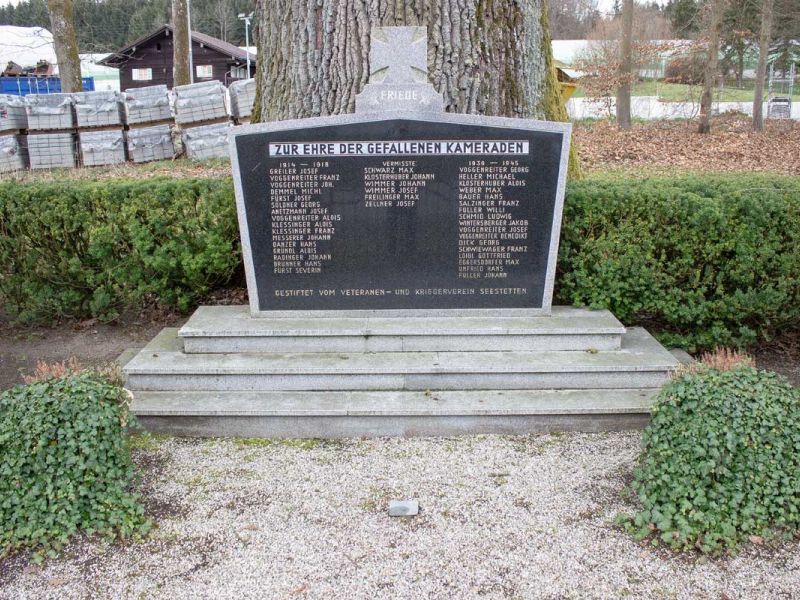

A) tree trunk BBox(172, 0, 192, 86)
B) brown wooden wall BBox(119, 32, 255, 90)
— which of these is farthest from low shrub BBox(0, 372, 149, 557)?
brown wooden wall BBox(119, 32, 255, 90)

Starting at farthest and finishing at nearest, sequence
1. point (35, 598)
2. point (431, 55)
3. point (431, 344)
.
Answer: point (431, 55), point (431, 344), point (35, 598)

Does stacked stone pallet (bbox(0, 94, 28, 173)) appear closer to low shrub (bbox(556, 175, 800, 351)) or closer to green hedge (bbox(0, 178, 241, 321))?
green hedge (bbox(0, 178, 241, 321))

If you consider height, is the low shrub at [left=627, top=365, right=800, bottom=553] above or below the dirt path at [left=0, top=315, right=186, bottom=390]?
above

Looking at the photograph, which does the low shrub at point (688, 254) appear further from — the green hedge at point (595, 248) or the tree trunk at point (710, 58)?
the tree trunk at point (710, 58)

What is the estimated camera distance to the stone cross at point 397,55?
5.77m

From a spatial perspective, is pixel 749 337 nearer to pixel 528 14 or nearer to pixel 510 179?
pixel 510 179

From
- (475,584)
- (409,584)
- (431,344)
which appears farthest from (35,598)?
(431,344)

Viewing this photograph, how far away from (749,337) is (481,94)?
3090 mm

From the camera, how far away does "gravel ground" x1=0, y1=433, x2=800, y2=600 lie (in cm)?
362

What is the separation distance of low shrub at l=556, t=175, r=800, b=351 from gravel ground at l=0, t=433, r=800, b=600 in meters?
1.63

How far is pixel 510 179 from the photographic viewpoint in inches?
232

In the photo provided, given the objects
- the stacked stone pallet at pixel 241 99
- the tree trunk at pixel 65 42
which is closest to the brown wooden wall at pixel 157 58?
the tree trunk at pixel 65 42

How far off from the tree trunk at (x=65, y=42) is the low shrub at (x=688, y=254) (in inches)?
709

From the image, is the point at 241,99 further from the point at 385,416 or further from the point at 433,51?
the point at 385,416
